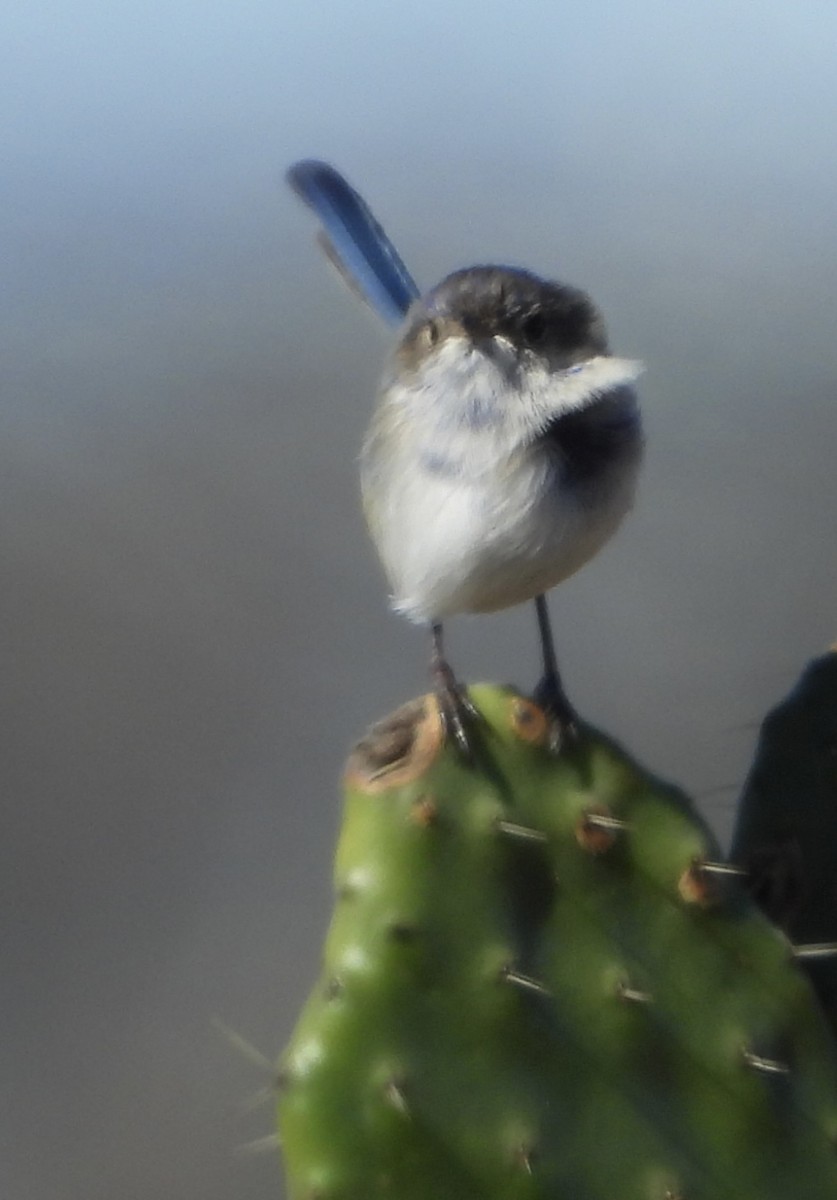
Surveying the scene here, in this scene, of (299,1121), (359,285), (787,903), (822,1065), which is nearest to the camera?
(299,1121)

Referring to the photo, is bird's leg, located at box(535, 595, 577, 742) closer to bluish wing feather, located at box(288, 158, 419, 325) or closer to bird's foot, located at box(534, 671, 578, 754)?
bird's foot, located at box(534, 671, 578, 754)

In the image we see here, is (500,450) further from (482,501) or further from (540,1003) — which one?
(540,1003)

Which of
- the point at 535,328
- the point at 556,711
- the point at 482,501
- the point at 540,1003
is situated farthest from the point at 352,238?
the point at 540,1003

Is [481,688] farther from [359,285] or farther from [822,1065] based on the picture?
[359,285]

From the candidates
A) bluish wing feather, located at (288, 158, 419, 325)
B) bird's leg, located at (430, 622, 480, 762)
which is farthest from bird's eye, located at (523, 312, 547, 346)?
bluish wing feather, located at (288, 158, 419, 325)

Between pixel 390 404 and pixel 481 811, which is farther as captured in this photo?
pixel 390 404

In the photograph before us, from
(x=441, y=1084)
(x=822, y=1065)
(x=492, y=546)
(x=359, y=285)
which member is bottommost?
(x=822, y=1065)

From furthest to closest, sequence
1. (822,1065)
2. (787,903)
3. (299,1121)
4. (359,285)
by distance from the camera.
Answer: (359,285), (787,903), (822,1065), (299,1121)

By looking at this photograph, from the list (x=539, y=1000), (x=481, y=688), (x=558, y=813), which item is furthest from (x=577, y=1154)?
(x=481, y=688)

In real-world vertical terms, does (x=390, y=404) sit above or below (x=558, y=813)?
above
